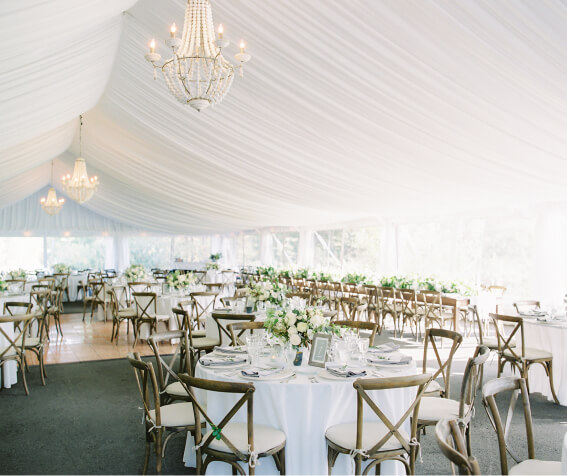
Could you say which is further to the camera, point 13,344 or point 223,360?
point 13,344

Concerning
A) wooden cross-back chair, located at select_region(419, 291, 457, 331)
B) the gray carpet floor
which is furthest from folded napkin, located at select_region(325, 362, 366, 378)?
wooden cross-back chair, located at select_region(419, 291, 457, 331)

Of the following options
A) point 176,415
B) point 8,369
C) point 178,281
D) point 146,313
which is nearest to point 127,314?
point 146,313

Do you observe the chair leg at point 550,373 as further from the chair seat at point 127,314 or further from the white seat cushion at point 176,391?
the chair seat at point 127,314

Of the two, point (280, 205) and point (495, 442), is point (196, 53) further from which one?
point (280, 205)

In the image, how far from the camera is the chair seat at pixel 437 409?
3.38m

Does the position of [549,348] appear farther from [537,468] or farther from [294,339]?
[294,339]

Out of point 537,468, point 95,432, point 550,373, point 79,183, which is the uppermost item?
point 79,183

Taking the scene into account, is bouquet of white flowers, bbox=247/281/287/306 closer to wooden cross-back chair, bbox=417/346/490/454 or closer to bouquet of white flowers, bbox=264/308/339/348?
bouquet of white flowers, bbox=264/308/339/348

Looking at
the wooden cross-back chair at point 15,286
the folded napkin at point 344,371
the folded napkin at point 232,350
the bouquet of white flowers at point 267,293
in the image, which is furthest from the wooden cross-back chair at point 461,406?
the wooden cross-back chair at point 15,286

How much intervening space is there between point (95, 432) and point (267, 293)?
2186 millimetres

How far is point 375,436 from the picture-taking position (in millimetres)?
2959

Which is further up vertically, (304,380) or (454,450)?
(454,450)

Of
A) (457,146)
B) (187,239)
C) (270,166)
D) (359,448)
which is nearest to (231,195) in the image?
(270,166)

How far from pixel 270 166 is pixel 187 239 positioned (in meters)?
14.6
